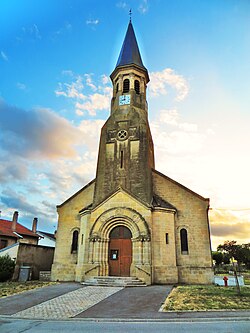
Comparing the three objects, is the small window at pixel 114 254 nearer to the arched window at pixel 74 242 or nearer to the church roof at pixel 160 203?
the arched window at pixel 74 242

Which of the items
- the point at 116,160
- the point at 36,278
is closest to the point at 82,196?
the point at 116,160

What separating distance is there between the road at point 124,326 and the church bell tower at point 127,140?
13.0m

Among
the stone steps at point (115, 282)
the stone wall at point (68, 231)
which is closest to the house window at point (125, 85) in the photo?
the stone wall at point (68, 231)

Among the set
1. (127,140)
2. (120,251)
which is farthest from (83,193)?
(120,251)

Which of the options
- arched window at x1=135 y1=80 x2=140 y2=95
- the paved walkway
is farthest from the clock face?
the paved walkway

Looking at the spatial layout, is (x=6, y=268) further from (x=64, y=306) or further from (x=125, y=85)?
(x=125, y=85)

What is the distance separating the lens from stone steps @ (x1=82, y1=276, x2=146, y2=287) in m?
16.3

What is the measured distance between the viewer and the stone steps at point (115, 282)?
16284 mm

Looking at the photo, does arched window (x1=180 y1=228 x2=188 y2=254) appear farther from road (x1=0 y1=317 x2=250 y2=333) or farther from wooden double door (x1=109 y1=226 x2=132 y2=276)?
road (x1=0 y1=317 x2=250 y2=333)

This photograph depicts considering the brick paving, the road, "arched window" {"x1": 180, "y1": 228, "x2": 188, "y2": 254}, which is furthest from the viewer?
"arched window" {"x1": 180, "y1": 228, "x2": 188, "y2": 254}

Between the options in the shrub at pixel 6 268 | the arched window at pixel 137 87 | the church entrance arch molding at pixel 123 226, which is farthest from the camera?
the arched window at pixel 137 87

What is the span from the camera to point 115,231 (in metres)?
20.1

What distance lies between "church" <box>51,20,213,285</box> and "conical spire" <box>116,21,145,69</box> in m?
4.95

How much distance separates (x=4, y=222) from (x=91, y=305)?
102 ft
